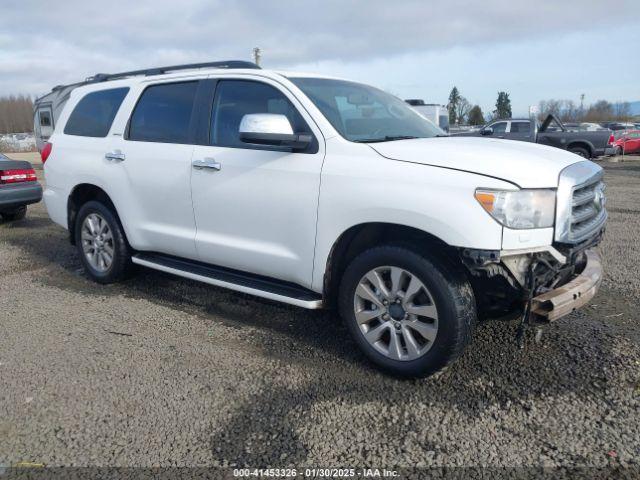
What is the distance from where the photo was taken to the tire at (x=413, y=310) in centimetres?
300

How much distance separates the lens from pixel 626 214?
8.71 metres

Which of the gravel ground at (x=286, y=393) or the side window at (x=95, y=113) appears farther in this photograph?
the side window at (x=95, y=113)

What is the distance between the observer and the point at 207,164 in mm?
4035

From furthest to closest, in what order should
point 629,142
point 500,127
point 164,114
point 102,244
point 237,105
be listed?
point 629,142 → point 500,127 → point 102,244 → point 164,114 → point 237,105

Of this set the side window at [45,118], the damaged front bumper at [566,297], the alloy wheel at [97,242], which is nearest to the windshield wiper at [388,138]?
the damaged front bumper at [566,297]

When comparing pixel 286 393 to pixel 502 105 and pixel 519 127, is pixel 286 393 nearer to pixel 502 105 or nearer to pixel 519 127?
pixel 519 127

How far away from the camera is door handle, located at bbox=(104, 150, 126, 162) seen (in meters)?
4.75

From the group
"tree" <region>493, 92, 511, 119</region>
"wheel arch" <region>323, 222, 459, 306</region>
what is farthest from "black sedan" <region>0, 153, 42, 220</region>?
"tree" <region>493, 92, 511, 119</region>

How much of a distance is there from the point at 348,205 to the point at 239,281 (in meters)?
1.14

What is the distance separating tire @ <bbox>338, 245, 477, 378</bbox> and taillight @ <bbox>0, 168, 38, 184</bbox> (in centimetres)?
724

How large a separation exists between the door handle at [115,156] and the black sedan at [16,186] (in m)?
4.54

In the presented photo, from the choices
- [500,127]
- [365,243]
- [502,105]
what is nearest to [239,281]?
[365,243]

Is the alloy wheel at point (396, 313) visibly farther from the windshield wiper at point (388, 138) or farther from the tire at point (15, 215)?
the tire at point (15, 215)

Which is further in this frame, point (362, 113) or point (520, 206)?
point (362, 113)
